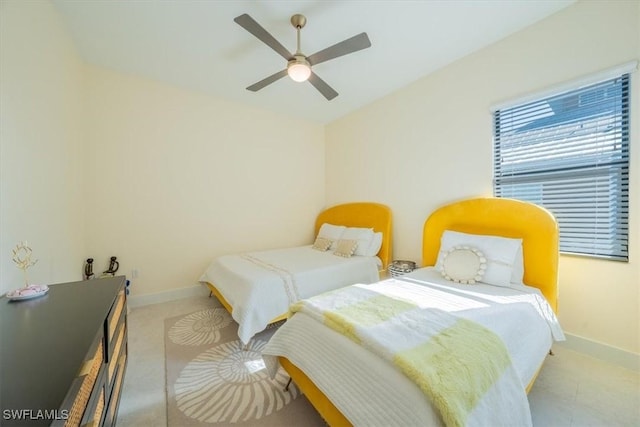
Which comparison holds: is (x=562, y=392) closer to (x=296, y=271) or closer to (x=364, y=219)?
(x=296, y=271)

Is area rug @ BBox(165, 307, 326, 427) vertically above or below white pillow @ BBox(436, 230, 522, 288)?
below

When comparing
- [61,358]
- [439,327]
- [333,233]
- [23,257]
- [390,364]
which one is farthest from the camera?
[333,233]

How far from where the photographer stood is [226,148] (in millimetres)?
3568

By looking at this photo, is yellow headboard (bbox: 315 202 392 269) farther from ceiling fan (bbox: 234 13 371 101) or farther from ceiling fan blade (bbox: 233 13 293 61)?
ceiling fan blade (bbox: 233 13 293 61)

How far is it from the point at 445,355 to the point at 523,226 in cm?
168

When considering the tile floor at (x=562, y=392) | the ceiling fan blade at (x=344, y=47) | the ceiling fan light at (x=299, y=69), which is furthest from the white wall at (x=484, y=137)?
the ceiling fan light at (x=299, y=69)

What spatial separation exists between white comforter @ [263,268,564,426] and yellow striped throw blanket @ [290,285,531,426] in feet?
0.14

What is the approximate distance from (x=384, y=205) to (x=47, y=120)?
350 cm

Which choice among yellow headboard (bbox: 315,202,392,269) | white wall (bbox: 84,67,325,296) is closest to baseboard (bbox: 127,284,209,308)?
white wall (bbox: 84,67,325,296)

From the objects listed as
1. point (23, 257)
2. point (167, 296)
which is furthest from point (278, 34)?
point (167, 296)

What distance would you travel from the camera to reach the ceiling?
1.94 meters

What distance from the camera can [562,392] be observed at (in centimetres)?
158

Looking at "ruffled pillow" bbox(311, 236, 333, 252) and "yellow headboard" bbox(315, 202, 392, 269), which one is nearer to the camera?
"yellow headboard" bbox(315, 202, 392, 269)

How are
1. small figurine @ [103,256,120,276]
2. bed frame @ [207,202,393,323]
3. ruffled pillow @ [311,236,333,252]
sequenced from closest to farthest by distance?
small figurine @ [103,256,120,276]
bed frame @ [207,202,393,323]
ruffled pillow @ [311,236,333,252]
